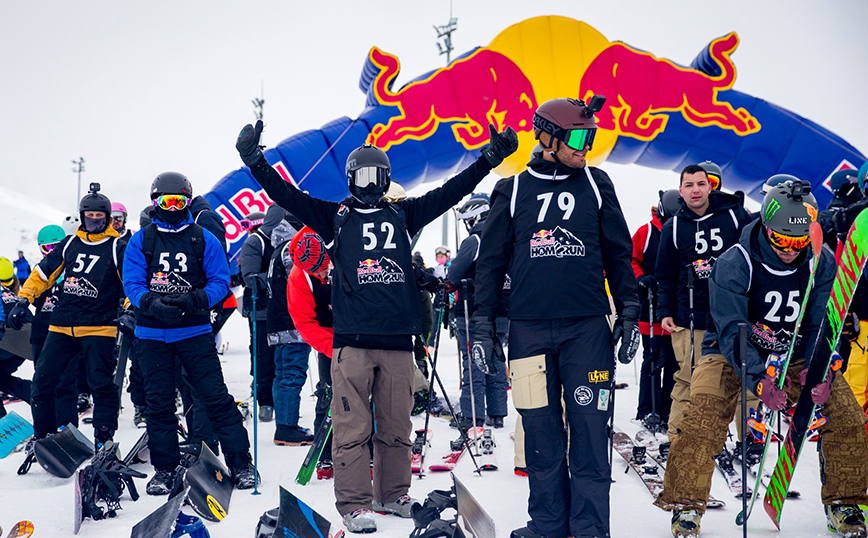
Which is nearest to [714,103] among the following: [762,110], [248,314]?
[762,110]

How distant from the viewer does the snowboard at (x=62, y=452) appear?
4.99 metres

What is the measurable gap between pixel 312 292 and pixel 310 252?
1.02 ft

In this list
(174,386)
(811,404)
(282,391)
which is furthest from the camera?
(282,391)

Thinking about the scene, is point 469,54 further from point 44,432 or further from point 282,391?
point 44,432

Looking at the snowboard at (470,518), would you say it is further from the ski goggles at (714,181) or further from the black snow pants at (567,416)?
the ski goggles at (714,181)

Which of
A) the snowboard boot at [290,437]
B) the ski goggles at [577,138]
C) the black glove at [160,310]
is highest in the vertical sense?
the ski goggles at [577,138]

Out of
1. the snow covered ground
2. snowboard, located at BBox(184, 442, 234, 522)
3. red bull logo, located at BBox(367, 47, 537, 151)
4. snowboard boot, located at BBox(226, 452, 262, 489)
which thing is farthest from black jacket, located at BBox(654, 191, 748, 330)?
red bull logo, located at BBox(367, 47, 537, 151)

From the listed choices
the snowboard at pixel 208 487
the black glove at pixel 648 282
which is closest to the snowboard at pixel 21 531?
the snowboard at pixel 208 487

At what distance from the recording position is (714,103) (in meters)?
10.6

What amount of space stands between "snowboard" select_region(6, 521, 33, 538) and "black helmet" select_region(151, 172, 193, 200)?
2244 mm

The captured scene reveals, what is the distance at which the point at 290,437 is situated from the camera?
599 cm

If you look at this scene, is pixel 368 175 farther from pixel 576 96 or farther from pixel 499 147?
pixel 576 96

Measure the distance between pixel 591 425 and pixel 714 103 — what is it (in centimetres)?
886

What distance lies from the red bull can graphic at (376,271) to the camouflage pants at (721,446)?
6.10 feet
